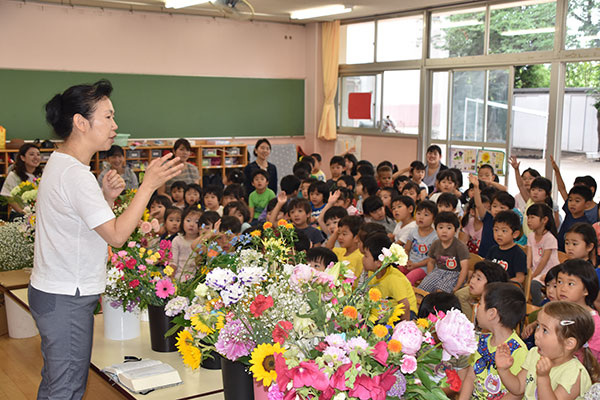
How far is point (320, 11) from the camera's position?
31.3 feet

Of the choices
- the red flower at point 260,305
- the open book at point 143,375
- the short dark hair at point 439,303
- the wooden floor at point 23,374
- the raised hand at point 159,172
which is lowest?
the wooden floor at point 23,374

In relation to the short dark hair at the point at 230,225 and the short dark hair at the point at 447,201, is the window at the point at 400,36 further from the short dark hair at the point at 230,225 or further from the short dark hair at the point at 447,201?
the short dark hair at the point at 230,225

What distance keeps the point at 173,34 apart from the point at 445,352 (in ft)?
30.5

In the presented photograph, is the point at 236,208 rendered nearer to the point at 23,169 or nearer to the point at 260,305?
the point at 23,169

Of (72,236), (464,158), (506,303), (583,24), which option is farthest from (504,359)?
(464,158)

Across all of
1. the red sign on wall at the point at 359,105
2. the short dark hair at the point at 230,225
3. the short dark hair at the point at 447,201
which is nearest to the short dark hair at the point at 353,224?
the short dark hair at the point at 230,225

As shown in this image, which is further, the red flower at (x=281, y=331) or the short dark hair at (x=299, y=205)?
the short dark hair at (x=299, y=205)

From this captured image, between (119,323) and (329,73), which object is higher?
(329,73)

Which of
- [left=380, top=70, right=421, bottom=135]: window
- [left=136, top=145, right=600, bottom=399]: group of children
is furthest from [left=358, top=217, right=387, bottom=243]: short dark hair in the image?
[left=380, top=70, right=421, bottom=135]: window

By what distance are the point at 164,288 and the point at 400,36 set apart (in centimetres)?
839

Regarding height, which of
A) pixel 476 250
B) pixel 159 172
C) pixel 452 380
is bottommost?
pixel 476 250

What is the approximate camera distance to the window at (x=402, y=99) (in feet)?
32.5

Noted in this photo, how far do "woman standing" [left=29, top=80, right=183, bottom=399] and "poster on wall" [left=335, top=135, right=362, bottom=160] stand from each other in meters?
8.84

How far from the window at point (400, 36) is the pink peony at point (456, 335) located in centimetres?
875
